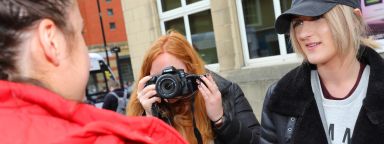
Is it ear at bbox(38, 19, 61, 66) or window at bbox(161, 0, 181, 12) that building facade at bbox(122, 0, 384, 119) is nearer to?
window at bbox(161, 0, 181, 12)

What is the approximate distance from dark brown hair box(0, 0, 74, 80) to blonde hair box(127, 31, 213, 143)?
3.87ft

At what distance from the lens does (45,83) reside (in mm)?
803

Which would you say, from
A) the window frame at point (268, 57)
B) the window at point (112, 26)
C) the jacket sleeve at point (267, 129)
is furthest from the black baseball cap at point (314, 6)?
the window at point (112, 26)

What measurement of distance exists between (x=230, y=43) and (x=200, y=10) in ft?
2.85

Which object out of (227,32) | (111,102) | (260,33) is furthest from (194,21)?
(111,102)

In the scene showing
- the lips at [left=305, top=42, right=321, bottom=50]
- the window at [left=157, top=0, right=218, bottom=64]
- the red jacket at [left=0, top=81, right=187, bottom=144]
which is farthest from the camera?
the window at [left=157, top=0, right=218, bottom=64]

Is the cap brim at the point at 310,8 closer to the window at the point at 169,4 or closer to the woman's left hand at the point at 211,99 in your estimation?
the woman's left hand at the point at 211,99

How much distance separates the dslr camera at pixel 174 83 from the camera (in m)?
1.85

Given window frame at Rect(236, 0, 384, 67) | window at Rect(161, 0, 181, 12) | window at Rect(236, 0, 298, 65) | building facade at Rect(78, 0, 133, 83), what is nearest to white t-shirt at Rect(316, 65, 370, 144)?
window frame at Rect(236, 0, 384, 67)

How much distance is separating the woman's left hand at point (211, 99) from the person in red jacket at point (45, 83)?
3.28 ft

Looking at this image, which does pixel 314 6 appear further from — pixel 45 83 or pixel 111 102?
pixel 111 102

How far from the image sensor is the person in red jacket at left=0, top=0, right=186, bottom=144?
2.43 ft

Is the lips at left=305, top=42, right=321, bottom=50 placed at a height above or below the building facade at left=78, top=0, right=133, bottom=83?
below

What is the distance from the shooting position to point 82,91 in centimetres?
88
